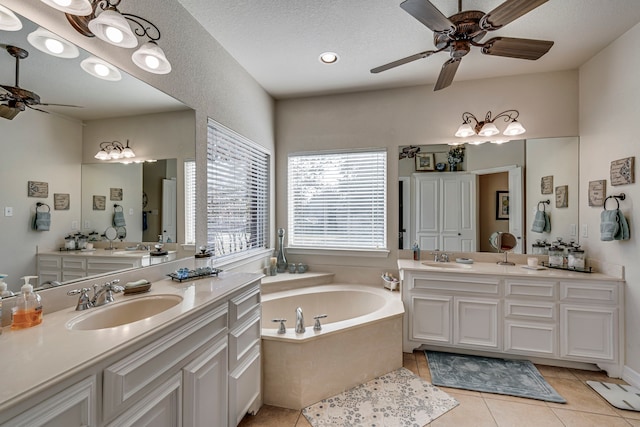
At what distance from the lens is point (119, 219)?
5.43 ft

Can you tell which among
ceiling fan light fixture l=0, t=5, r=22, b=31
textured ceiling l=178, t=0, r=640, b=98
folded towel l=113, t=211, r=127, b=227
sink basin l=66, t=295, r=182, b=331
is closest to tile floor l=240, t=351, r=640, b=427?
sink basin l=66, t=295, r=182, b=331

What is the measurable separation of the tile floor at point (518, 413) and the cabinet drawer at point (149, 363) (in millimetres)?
946

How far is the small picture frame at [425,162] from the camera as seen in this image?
10.5 feet

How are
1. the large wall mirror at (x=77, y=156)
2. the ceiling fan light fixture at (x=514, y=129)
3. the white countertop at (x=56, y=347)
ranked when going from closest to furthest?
the white countertop at (x=56, y=347) → the large wall mirror at (x=77, y=156) → the ceiling fan light fixture at (x=514, y=129)

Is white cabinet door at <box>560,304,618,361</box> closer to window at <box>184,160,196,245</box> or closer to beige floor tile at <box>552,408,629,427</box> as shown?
beige floor tile at <box>552,408,629,427</box>

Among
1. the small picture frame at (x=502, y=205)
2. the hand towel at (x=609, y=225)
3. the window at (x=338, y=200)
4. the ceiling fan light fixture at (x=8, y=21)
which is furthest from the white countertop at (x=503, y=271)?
the ceiling fan light fixture at (x=8, y=21)

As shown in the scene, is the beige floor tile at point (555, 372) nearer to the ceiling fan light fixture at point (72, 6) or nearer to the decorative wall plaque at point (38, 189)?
the decorative wall plaque at point (38, 189)

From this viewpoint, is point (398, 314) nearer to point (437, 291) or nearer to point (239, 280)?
point (437, 291)

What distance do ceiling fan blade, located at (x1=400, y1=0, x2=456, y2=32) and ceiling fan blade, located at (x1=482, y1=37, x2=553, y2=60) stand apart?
12.9 inches

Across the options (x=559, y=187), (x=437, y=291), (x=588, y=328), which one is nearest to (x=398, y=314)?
(x=437, y=291)

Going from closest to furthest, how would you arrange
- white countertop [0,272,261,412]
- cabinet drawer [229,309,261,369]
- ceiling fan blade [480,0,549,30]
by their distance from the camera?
white countertop [0,272,261,412] → ceiling fan blade [480,0,549,30] → cabinet drawer [229,309,261,369]

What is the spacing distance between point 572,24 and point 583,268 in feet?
6.59

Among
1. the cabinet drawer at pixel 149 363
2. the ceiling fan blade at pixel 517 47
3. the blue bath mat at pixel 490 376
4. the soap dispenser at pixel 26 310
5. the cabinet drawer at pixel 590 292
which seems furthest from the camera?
the cabinet drawer at pixel 590 292

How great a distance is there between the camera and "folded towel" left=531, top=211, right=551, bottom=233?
9.46 feet
